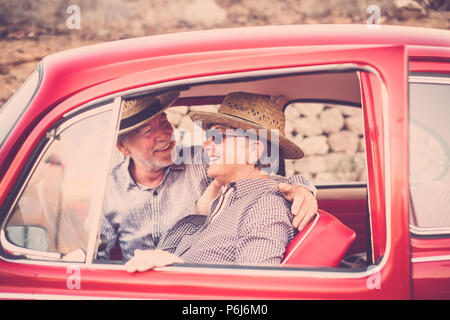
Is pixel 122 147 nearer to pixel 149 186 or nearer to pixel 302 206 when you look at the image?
pixel 149 186

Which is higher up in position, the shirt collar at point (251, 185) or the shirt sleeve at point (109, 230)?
the shirt collar at point (251, 185)

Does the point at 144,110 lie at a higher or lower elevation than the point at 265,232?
higher

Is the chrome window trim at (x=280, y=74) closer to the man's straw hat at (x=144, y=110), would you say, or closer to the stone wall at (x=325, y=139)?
the man's straw hat at (x=144, y=110)

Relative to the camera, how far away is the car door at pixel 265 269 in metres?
1.42

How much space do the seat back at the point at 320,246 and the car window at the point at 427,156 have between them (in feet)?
1.03

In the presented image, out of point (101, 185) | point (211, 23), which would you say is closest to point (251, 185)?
point (101, 185)

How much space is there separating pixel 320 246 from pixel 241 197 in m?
0.52

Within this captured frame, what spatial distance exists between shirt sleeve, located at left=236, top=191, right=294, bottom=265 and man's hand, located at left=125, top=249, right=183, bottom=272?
329 mm

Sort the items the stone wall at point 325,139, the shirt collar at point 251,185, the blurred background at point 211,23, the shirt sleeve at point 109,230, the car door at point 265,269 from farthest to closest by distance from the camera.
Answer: the blurred background at point 211,23 → the stone wall at point 325,139 → the shirt sleeve at point 109,230 → the shirt collar at point 251,185 → the car door at point 265,269

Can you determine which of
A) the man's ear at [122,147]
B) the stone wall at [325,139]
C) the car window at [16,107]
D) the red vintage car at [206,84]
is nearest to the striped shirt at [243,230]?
the red vintage car at [206,84]

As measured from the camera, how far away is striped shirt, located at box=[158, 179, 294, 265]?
1726mm

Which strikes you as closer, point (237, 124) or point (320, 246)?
point (320, 246)

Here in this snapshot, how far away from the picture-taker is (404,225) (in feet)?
4.63

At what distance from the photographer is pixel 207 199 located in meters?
2.63
